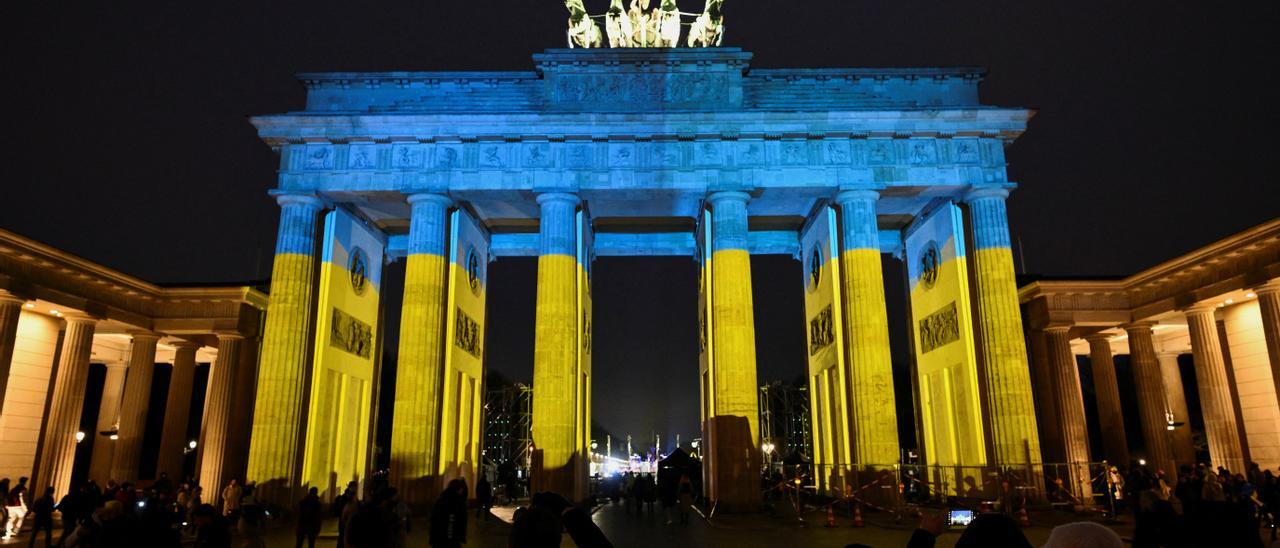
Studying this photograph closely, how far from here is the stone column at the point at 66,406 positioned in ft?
83.7

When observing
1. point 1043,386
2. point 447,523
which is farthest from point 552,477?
point 1043,386

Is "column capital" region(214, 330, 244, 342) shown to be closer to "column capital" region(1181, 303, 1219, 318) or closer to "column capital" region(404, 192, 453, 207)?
"column capital" region(404, 192, 453, 207)

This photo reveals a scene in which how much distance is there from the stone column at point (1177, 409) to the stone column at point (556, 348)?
1048 inches

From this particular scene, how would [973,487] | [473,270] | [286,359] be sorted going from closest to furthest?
[973,487] → [286,359] → [473,270]

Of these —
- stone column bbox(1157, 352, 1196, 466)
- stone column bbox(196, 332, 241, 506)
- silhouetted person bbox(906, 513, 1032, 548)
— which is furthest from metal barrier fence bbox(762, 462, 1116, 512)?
stone column bbox(196, 332, 241, 506)

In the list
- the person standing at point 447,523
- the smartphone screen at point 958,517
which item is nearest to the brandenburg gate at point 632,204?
the smartphone screen at point 958,517

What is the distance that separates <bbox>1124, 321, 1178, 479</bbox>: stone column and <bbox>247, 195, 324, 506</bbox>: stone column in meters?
30.7

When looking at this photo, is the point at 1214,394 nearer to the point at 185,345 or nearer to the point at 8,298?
the point at 185,345

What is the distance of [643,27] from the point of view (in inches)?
1131

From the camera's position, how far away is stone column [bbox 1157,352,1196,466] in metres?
33.1

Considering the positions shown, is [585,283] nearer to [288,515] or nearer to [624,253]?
[624,253]

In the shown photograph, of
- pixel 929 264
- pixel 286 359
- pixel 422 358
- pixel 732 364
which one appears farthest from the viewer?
pixel 929 264

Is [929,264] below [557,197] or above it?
below

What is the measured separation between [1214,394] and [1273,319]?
187 inches
